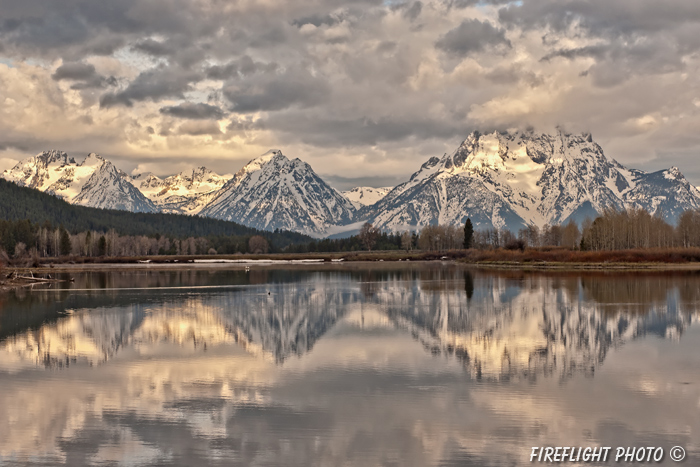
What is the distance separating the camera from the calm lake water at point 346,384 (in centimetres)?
Result: 1927

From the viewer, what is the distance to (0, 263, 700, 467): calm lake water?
63.2 ft

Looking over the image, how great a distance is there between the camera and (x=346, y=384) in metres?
26.9

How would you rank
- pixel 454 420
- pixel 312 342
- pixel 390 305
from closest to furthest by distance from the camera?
pixel 454 420 → pixel 312 342 → pixel 390 305

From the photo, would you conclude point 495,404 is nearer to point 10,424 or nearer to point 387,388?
point 387,388

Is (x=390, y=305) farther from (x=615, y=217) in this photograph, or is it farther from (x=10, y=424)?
(x=615, y=217)

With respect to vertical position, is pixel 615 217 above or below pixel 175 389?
above

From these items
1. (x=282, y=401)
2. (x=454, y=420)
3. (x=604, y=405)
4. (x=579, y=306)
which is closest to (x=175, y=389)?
(x=282, y=401)

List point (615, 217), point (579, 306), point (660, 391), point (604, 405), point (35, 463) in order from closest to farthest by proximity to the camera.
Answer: point (35, 463), point (604, 405), point (660, 391), point (579, 306), point (615, 217)

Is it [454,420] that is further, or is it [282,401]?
[282,401]

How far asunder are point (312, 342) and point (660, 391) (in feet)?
61.9

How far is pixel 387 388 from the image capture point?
85.2 ft

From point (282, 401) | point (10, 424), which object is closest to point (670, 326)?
point (282, 401)

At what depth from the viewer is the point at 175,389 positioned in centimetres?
2653

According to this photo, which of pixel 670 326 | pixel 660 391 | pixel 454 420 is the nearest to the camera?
pixel 454 420
